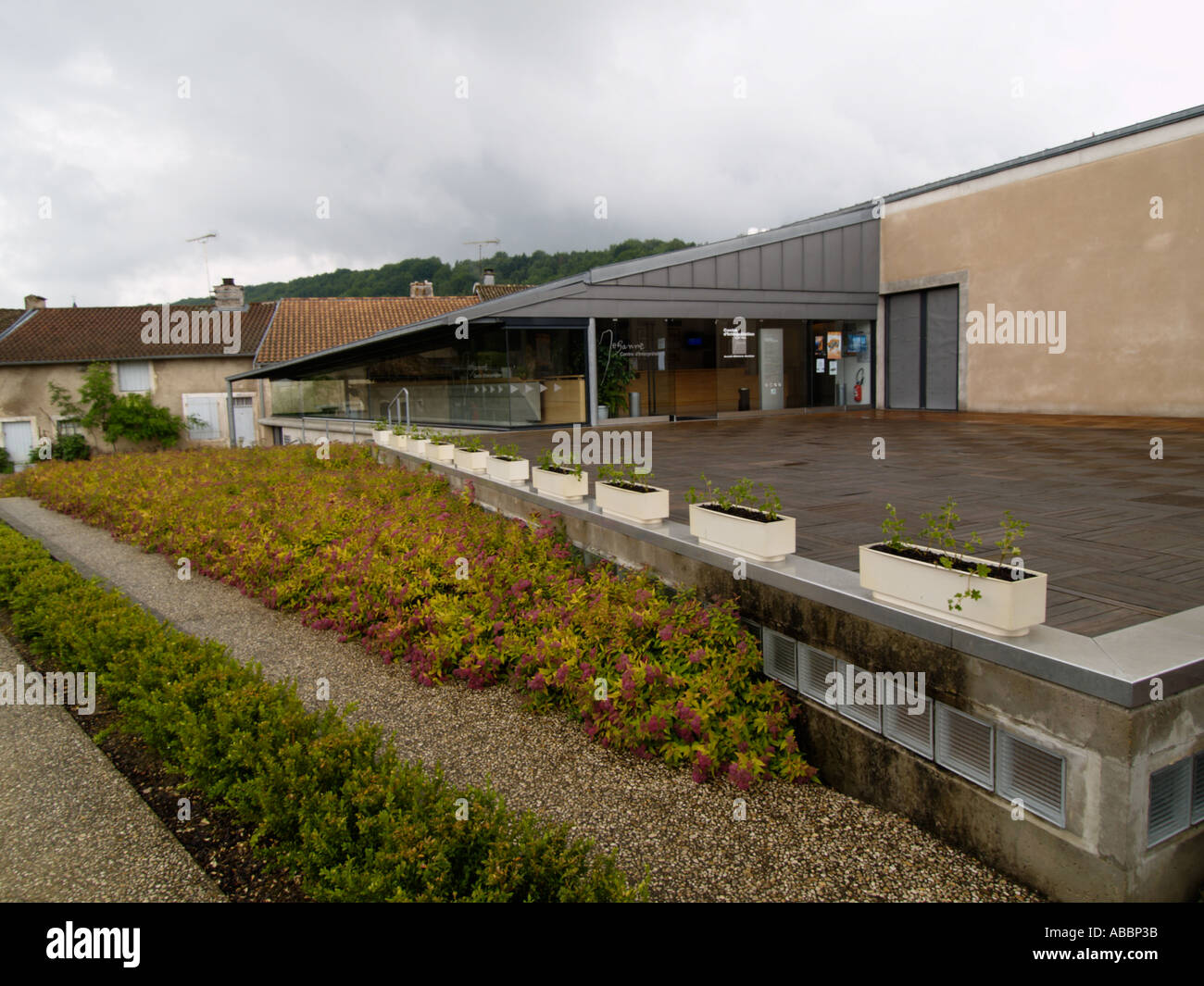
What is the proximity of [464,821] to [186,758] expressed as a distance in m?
1.85

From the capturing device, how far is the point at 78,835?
4.05 metres

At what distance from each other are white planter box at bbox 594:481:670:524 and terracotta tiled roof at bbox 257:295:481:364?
29.4 metres

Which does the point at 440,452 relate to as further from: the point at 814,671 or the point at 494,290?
the point at 494,290

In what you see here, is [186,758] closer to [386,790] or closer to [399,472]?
[386,790]

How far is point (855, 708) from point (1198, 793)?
1513 millimetres

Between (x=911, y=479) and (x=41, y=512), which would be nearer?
(x=911, y=479)

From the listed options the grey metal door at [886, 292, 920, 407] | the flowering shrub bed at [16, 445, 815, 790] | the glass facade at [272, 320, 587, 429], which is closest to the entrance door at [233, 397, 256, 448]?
the glass facade at [272, 320, 587, 429]

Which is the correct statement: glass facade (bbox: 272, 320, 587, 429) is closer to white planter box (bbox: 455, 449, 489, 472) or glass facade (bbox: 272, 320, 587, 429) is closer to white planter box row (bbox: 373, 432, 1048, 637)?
white planter box (bbox: 455, 449, 489, 472)

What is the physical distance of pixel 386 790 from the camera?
3.78m

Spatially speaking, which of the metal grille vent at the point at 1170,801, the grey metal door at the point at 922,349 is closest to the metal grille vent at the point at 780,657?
the metal grille vent at the point at 1170,801

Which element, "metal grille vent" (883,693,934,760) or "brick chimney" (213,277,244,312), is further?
"brick chimney" (213,277,244,312)

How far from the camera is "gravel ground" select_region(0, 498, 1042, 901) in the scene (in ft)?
12.1

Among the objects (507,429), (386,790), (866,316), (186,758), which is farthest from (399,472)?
(866,316)

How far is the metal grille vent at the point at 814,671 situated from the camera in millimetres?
4688
